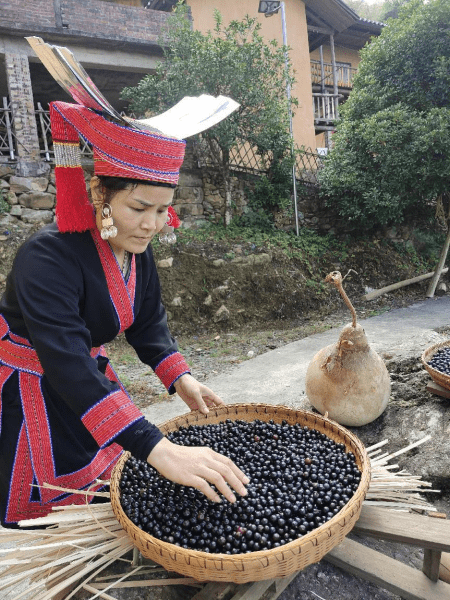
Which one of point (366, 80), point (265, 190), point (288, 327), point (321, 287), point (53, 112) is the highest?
point (366, 80)

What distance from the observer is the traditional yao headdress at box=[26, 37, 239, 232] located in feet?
4.16

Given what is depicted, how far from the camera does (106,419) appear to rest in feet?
3.97

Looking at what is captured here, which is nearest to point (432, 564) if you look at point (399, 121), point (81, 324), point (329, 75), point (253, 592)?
point (253, 592)

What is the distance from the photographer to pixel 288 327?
707cm

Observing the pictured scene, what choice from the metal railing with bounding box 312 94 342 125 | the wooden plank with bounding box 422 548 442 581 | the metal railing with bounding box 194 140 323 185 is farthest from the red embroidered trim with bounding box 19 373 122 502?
the metal railing with bounding box 312 94 342 125

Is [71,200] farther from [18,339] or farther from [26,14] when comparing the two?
[26,14]

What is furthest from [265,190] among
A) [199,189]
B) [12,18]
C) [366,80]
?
[12,18]

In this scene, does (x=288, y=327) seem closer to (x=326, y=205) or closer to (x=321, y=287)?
(x=321, y=287)

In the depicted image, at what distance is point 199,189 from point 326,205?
9.47 feet

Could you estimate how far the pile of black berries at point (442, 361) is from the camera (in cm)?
260

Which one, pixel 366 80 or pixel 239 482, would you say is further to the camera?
pixel 366 80

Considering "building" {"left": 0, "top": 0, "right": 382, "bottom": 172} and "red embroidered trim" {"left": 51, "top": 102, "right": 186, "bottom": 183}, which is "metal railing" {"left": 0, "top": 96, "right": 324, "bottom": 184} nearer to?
"building" {"left": 0, "top": 0, "right": 382, "bottom": 172}

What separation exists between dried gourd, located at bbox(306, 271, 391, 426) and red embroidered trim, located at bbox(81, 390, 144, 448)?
161 centimetres

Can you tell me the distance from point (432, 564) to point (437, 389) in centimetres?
140
